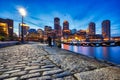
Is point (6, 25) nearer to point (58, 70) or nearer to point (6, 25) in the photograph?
point (6, 25)

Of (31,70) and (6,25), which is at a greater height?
(6,25)

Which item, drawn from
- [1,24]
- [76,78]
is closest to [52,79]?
[76,78]

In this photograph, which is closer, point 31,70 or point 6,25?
point 31,70

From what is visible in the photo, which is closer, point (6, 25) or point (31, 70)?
point (31, 70)

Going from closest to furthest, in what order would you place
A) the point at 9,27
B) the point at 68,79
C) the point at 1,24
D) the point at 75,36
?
1. the point at 68,79
2. the point at 1,24
3. the point at 9,27
4. the point at 75,36

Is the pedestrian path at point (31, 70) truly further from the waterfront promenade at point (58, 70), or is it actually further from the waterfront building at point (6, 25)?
the waterfront building at point (6, 25)

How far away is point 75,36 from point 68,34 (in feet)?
42.6

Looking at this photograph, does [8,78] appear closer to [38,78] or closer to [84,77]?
[38,78]

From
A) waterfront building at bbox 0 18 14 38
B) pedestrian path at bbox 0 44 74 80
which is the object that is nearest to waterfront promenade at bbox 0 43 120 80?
pedestrian path at bbox 0 44 74 80

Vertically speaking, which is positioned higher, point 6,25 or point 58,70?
point 6,25

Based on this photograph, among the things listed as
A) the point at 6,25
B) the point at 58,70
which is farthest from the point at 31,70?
Result: the point at 6,25

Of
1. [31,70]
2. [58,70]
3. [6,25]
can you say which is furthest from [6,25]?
[58,70]

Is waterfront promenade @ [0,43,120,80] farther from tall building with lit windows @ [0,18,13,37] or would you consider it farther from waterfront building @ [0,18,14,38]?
tall building with lit windows @ [0,18,13,37]

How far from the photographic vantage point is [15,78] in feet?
10.2
